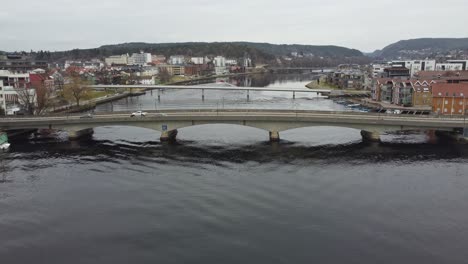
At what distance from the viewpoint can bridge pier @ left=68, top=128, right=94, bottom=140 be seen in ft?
133

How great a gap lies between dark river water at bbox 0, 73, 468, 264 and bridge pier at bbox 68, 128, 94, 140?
2.73 m

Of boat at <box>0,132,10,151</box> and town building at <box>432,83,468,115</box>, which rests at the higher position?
town building at <box>432,83,468,115</box>

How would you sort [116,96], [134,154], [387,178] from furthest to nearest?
[116,96]
[134,154]
[387,178]

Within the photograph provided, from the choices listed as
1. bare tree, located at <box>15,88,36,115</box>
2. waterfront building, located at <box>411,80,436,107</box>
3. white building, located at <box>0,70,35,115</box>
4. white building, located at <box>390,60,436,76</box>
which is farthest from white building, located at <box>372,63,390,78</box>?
white building, located at <box>0,70,35,115</box>

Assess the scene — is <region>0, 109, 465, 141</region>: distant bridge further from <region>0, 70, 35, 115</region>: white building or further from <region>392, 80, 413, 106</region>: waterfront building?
<region>392, 80, 413, 106</region>: waterfront building

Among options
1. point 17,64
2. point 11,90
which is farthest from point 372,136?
point 17,64

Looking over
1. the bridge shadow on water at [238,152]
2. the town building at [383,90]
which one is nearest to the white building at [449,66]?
the town building at [383,90]

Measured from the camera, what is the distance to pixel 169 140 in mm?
39594

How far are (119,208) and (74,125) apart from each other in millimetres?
20194

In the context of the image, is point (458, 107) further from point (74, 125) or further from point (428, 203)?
point (74, 125)

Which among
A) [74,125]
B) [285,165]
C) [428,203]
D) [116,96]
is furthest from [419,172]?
[116,96]

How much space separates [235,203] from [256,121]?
15.9 metres

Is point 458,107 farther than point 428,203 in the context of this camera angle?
Yes

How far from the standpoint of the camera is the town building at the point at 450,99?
5025 centimetres
